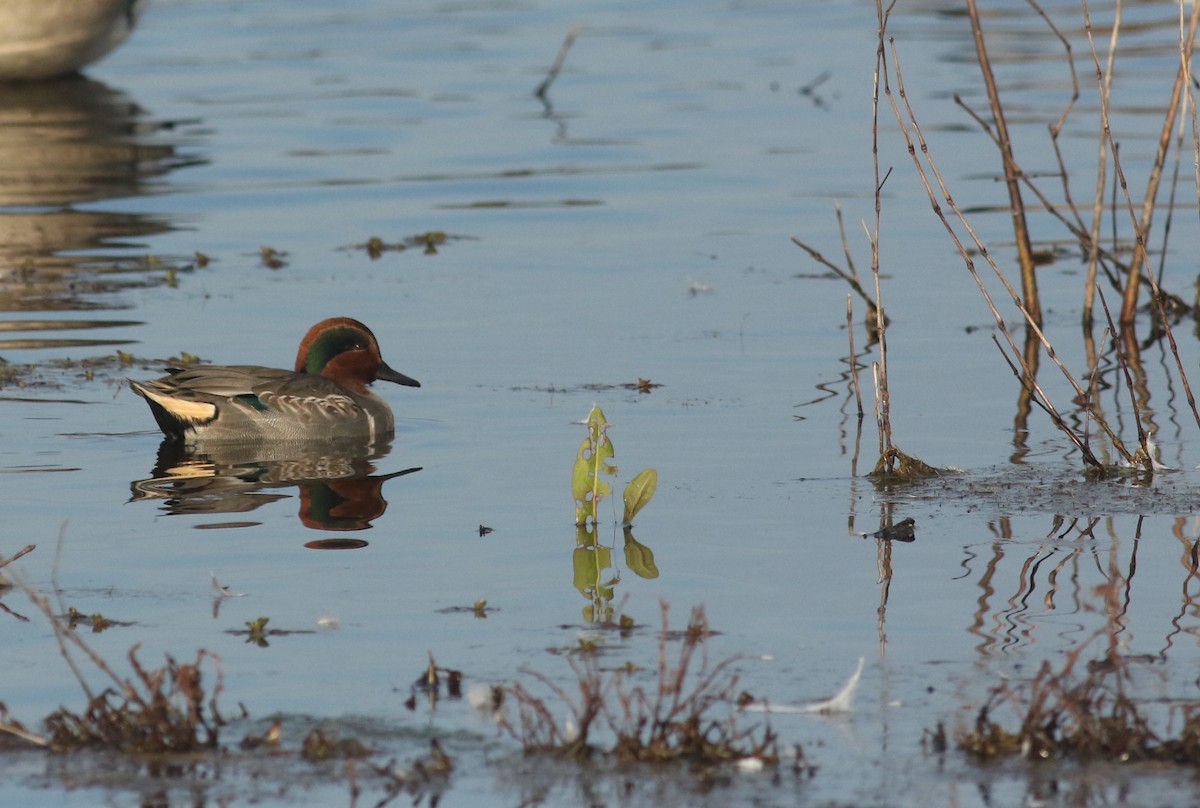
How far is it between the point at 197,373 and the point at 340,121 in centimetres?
1198

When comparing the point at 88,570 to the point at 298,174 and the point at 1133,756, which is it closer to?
the point at 1133,756

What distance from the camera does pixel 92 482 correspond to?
9.54 meters

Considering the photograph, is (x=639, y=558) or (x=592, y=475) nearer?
(x=639, y=558)

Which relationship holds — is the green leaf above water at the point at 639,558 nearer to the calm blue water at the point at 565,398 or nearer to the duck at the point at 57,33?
the calm blue water at the point at 565,398

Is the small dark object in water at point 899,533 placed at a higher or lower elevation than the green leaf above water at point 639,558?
higher

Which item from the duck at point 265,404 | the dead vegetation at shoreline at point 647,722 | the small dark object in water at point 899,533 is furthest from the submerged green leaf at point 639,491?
the duck at point 265,404

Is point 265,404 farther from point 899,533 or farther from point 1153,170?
Result: point 1153,170

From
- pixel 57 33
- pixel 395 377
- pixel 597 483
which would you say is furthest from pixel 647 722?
pixel 57 33

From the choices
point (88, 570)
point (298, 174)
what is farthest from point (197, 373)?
point (298, 174)

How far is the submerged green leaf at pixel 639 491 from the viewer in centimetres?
841

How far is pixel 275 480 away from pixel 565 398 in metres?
1.89

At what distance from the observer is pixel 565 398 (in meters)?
11.2

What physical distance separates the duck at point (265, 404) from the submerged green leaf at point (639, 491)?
2.64m

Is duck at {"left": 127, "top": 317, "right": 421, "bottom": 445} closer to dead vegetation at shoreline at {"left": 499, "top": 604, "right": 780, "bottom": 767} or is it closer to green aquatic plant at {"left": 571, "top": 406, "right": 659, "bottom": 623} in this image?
green aquatic plant at {"left": 571, "top": 406, "right": 659, "bottom": 623}
